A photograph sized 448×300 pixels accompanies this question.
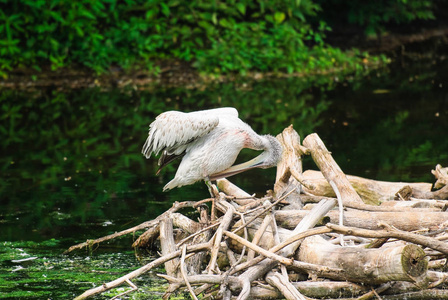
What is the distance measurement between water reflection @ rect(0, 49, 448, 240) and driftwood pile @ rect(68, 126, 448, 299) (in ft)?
6.98

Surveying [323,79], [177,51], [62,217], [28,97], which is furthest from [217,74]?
[62,217]

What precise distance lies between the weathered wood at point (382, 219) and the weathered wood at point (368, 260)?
0.34 m

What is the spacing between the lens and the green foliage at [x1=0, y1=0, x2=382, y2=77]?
16250 mm

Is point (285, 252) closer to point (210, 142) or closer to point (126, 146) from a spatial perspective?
point (210, 142)

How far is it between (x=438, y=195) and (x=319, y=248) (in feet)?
6.40

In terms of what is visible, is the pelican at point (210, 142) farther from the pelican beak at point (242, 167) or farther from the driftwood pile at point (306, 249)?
the driftwood pile at point (306, 249)

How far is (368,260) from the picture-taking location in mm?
4594

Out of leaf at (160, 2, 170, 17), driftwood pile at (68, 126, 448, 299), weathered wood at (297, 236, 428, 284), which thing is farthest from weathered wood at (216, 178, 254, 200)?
leaf at (160, 2, 170, 17)

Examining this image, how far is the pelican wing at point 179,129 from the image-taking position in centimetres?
602

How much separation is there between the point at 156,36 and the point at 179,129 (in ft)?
36.4

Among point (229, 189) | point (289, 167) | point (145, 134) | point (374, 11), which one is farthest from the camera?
point (374, 11)

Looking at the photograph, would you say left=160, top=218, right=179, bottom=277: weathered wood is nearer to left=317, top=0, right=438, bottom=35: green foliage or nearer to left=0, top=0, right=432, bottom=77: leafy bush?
left=0, top=0, right=432, bottom=77: leafy bush

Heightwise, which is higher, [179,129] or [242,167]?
[179,129]

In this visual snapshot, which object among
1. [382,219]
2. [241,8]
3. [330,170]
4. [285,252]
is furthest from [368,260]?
[241,8]
